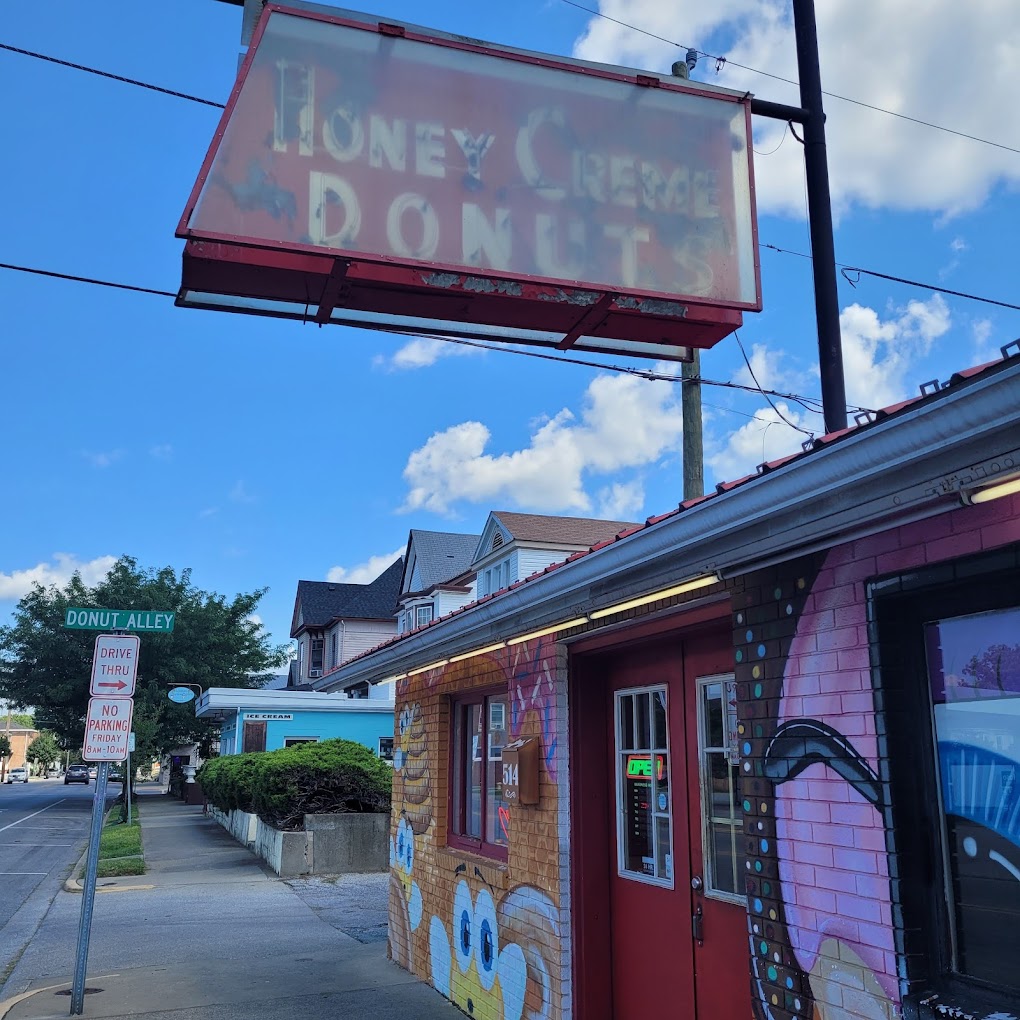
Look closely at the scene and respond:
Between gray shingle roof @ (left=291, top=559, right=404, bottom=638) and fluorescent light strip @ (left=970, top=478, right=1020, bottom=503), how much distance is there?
1656 inches

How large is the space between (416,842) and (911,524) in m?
6.52

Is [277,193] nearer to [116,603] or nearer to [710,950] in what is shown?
[710,950]

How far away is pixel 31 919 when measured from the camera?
12719 millimetres

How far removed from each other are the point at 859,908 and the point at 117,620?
274 inches

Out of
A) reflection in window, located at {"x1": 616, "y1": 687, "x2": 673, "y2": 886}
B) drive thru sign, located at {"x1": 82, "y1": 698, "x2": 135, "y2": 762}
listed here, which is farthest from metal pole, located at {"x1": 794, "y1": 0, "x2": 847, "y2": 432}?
drive thru sign, located at {"x1": 82, "y1": 698, "x2": 135, "y2": 762}

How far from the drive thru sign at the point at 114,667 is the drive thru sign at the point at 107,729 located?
8cm

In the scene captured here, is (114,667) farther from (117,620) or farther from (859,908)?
(859,908)

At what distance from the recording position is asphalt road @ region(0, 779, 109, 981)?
1251cm

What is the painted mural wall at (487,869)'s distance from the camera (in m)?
6.08

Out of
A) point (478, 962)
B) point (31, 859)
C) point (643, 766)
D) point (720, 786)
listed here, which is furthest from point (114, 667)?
point (31, 859)

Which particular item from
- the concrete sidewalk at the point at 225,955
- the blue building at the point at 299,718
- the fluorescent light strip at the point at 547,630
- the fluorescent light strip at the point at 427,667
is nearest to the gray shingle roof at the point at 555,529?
the blue building at the point at 299,718

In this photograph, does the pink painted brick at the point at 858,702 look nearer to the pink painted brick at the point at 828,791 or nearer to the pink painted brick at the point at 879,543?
the pink painted brick at the point at 828,791

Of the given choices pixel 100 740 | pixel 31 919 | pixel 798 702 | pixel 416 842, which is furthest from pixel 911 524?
pixel 31 919

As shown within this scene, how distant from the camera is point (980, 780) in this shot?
3129mm
